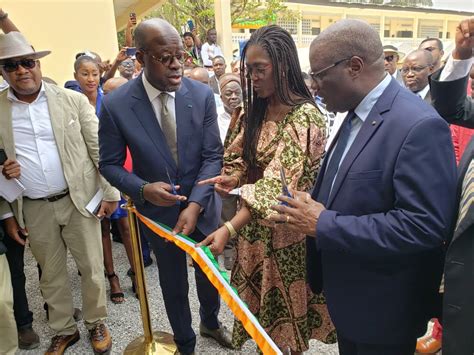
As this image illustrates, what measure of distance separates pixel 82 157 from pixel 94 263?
864 millimetres

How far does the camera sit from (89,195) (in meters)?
3.07

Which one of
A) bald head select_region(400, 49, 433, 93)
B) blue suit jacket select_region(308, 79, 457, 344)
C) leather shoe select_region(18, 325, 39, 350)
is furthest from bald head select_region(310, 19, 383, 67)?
leather shoe select_region(18, 325, 39, 350)

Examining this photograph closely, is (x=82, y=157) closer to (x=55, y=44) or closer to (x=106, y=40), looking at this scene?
(x=55, y=44)

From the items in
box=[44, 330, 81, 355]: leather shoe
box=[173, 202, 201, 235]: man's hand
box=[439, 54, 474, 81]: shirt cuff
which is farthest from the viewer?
box=[44, 330, 81, 355]: leather shoe

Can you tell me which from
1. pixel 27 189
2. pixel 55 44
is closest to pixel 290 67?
pixel 27 189

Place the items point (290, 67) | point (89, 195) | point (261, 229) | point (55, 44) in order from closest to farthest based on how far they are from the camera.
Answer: point (290, 67), point (261, 229), point (89, 195), point (55, 44)

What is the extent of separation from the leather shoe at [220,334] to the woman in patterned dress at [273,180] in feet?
2.27

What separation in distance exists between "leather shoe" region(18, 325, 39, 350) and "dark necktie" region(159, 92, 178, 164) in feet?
6.89

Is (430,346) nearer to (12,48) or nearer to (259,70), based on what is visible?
(259,70)

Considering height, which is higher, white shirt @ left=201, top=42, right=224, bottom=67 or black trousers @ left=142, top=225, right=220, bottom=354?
white shirt @ left=201, top=42, right=224, bottom=67

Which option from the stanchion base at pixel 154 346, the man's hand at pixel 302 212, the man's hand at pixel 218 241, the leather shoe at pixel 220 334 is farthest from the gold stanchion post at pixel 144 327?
the man's hand at pixel 302 212

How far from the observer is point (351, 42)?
1.43m

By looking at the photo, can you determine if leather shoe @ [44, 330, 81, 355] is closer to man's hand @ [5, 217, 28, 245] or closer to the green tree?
man's hand @ [5, 217, 28, 245]

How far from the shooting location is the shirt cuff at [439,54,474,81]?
1741 millimetres
